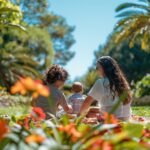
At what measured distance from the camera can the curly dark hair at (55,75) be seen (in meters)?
6.56

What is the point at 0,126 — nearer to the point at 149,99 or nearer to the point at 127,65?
the point at 149,99

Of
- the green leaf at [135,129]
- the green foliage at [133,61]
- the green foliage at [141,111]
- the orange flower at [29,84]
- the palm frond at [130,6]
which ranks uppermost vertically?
the palm frond at [130,6]

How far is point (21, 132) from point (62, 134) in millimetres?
236

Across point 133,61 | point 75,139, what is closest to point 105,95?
point 75,139

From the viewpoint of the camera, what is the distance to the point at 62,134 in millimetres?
2502

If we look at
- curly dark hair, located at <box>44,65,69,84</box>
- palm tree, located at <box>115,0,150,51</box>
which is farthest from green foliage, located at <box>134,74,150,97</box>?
curly dark hair, located at <box>44,65,69,84</box>

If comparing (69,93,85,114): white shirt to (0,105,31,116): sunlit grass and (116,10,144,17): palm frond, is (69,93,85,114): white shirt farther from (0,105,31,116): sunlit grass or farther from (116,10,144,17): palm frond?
(116,10,144,17): palm frond

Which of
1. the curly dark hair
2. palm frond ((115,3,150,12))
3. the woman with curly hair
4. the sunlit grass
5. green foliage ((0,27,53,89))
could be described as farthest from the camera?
green foliage ((0,27,53,89))

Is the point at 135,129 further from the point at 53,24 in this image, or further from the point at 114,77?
the point at 53,24

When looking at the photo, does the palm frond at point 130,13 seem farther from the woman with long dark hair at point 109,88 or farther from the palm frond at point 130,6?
the woman with long dark hair at point 109,88

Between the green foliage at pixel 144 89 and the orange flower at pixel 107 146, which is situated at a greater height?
the orange flower at pixel 107 146

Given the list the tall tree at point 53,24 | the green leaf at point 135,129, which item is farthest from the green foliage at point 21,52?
the green leaf at point 135,129

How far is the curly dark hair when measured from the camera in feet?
21.5

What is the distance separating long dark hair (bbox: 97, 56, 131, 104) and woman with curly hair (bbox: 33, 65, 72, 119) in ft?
1.90
